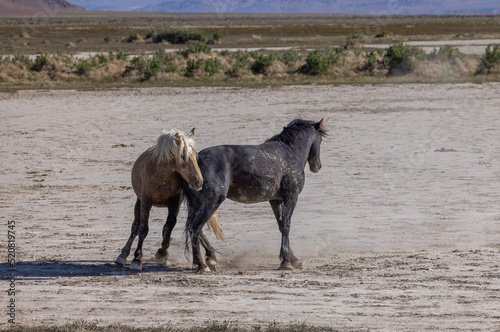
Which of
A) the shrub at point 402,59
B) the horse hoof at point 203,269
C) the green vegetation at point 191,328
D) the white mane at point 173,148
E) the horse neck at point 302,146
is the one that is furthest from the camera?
the shrub at point 402,59

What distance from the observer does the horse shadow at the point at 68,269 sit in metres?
7.61

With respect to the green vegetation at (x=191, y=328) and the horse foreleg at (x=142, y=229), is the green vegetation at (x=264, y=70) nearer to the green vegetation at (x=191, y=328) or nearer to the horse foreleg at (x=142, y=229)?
the horse foreleg at (x=142, y=229)

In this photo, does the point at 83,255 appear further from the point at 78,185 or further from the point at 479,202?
the point at 479,202

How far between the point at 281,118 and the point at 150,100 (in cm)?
587

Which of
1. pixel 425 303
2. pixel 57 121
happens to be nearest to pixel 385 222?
pixel 425 303

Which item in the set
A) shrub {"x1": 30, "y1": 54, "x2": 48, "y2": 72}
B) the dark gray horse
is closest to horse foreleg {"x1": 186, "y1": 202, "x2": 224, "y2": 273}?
the dark gray horse

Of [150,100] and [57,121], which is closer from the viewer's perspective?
[57,121]

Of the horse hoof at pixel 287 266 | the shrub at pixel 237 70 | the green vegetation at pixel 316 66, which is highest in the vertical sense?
the green vegetation at pixel 316 66

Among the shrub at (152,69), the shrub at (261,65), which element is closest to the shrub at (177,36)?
the shrub at (261,65)

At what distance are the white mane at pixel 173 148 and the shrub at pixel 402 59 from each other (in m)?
23.3

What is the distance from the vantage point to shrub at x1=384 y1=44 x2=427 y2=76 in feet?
95.7

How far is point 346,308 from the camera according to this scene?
6.38 m

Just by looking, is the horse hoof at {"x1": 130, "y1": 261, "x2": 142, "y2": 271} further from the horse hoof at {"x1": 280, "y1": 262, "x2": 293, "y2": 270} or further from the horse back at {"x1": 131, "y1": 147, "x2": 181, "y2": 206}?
the horse hoof at {"x1": 280, "y1": 262, "x2": 293, "y2": 270}

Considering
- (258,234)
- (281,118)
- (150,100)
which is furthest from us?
(150,100)
